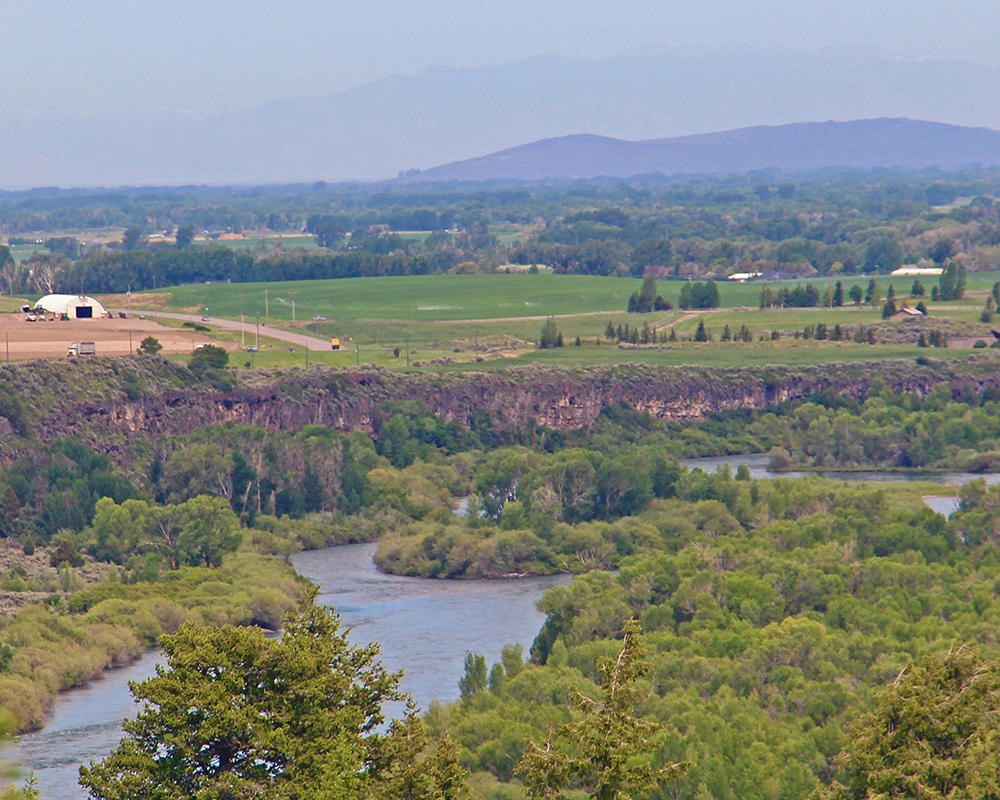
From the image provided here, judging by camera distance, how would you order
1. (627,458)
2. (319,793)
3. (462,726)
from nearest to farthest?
1. (319,793)
2. (462,726)
3. (627,458)

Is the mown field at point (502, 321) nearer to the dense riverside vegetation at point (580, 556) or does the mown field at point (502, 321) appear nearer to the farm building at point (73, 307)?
the dense riverside vegetation at point (580, 556)

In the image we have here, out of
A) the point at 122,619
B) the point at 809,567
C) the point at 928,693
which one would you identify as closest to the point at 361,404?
the point at 122,619

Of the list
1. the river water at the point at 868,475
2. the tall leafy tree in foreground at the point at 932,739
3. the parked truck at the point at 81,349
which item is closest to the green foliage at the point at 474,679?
Answer: the tall leafy tree in foreground at the point at 932,739

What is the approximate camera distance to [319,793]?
97.4 feet

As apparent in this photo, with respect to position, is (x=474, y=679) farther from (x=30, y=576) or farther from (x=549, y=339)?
(x=549, y=339)

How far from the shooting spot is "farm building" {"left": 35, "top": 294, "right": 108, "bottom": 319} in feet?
506

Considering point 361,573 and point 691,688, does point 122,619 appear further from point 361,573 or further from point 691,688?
point 691,688

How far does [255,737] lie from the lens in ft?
104

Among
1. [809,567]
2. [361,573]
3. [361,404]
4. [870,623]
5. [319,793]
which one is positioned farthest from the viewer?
[361,404]

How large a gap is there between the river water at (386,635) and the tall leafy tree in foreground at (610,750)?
61.8 ft

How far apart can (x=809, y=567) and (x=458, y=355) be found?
247 feet

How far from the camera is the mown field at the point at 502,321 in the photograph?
456 ft

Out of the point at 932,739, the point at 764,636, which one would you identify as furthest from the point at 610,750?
the point at 764,636

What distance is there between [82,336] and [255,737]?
10469cm
